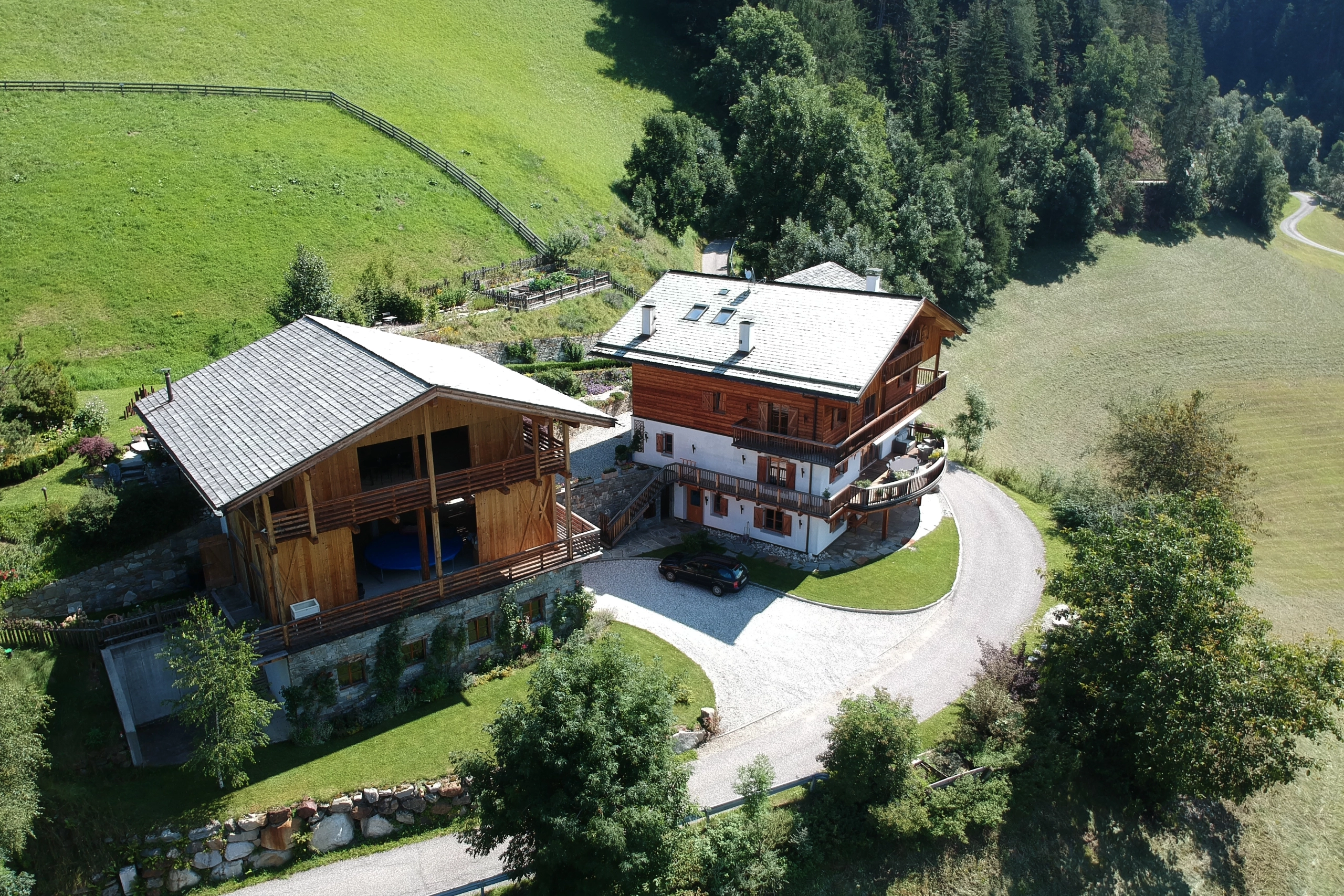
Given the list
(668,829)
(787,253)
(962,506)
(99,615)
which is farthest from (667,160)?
(668,829)

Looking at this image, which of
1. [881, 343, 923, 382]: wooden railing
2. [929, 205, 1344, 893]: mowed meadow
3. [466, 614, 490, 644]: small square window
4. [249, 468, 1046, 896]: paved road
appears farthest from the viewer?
[881, 343, 923, 382]: wooden railing

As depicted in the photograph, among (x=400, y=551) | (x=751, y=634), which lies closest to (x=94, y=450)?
(x=400, y=551)

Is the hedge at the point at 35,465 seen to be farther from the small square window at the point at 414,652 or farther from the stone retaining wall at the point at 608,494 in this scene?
the stone retaining wall at the point at 608,494

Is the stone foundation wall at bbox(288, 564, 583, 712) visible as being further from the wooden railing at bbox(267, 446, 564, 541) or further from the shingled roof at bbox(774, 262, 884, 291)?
the shingled roof at bbox(774, 262, 884, 291)

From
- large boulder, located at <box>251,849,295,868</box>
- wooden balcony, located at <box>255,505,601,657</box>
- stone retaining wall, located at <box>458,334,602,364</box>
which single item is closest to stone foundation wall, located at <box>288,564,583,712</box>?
wooden balcony, located at <box>255,505,601,657</box>

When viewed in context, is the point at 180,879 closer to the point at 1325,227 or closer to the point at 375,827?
the point at 375,827

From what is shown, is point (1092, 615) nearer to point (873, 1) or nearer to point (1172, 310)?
point (1172, 310)
